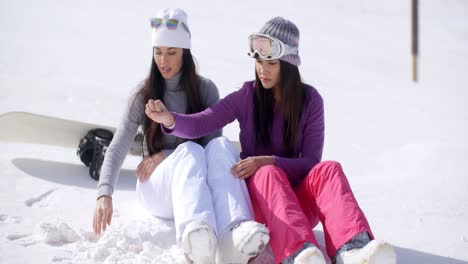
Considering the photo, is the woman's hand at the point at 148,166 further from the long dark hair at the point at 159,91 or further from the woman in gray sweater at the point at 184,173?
the long dark hair at the point at 159,91

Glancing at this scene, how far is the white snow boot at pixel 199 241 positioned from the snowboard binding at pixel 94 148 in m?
1.89

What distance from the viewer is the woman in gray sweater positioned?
2.21 metres

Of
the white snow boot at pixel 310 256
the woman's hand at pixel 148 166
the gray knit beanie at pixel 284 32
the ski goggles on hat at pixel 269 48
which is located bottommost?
the white snow boot at pixel 310 256

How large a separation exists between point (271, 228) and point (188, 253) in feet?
1.26

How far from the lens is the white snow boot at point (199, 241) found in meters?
2.15

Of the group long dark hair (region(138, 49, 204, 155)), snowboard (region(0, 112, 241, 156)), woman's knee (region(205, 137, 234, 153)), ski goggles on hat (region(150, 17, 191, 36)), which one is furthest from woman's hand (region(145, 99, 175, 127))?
snowboard (region(0, 112, 241, 156))

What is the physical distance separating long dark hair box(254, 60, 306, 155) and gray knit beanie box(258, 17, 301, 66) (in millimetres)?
55

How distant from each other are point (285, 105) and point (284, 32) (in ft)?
1.32

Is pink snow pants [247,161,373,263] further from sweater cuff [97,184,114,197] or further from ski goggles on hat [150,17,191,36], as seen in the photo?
ski goggles on hat [150,17,191,36]

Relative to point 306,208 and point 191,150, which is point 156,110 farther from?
point 306,208

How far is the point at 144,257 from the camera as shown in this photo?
2.46m

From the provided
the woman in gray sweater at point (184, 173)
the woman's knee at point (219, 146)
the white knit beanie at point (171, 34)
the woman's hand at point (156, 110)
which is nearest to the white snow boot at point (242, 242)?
the woman in gray sweater at point (184, 173)

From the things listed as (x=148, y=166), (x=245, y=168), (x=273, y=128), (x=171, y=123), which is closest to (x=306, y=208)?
(x=245, y=168)

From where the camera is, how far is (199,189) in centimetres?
242
